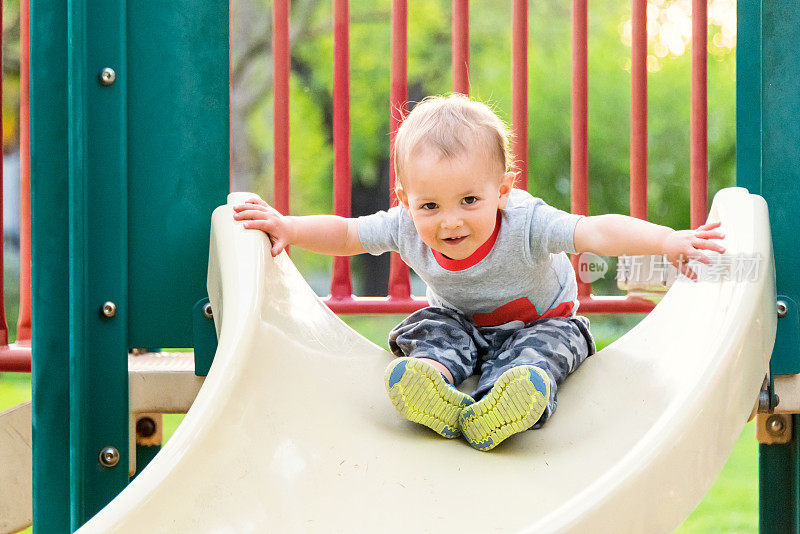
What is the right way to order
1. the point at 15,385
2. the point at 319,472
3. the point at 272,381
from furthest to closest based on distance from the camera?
the point at 15,385 < the point at 272,381 < the point at 319,472

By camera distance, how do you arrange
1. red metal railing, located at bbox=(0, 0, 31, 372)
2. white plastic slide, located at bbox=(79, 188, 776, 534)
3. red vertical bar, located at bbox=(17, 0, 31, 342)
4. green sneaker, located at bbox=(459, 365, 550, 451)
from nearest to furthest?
white plastic slide, located at bbox=(79, 188, 776, 534) < green sneaker, located at bbox=(459, 365, 550, 451) < red metal railing, located at bbox=(0, 0, 31, 372) < red vertical bar, located at bbox=(17, 0, 31, 342)

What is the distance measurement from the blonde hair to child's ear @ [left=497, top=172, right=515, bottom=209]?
15mm

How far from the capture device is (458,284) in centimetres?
128

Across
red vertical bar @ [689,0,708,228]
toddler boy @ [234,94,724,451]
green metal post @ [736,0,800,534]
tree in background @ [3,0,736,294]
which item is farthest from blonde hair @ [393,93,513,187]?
tree in background @ [3,0,736,294]

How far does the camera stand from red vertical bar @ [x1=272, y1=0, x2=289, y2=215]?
171 cm

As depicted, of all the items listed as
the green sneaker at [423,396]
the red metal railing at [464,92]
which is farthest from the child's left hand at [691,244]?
the red metal railing at [464,92]

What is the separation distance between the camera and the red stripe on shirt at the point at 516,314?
128 centimetres

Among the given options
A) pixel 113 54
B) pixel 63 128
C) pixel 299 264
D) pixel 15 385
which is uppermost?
pixel 113 54

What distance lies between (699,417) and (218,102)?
0.82 meters

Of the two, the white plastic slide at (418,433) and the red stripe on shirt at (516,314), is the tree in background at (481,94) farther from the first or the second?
the white plastic slide at (418,433)

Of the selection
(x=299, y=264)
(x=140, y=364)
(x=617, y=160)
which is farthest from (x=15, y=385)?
(x=140, y=364)

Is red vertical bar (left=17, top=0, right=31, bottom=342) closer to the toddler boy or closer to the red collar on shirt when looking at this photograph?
the toddler boy

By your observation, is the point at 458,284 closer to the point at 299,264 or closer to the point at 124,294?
the point at 124,294

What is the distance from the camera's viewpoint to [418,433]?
1.03 meters
